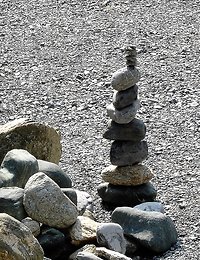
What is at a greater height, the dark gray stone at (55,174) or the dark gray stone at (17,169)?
the dark gray stone at (17,169)

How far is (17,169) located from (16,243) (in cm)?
128

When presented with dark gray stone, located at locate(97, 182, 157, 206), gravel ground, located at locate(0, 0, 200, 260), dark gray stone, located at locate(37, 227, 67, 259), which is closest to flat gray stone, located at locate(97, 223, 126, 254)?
dark gray stone, located at locate(37, 227, 67, 259)

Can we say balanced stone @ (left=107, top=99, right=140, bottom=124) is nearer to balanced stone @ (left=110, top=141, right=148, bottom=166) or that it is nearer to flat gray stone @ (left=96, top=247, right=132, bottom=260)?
A: balanced stone @ (left=110, top=141, right=148, bottom=166)

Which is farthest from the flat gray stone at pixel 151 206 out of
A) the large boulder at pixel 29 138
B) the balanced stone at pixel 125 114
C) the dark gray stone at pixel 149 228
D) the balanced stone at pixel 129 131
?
the large boulder at pixel 29 138

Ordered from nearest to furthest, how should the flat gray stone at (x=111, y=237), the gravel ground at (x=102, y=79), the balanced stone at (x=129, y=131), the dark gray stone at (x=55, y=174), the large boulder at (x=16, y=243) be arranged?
the large boulder at (x=16, y=243), the flat gray stone at (x=111, y=237), the dark gray stone at (x=55, y=174), the balanced stone at (x=129, y=131), the gravel ground at (x=102, y=79)

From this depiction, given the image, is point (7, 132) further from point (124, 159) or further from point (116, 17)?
point (116, 17)

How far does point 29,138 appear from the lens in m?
6.89

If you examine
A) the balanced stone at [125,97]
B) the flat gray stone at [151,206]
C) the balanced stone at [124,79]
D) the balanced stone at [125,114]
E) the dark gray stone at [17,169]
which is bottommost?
the flat gray stone at [151,206]

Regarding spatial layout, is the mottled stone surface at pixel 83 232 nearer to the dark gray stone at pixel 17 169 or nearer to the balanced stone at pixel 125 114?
the dark gray stone at pixel 17 169

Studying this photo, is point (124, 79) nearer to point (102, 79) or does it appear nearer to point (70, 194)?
point (70, 194)

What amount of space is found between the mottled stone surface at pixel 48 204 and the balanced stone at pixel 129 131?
941 mm

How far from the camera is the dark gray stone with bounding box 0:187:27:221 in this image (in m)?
5.97

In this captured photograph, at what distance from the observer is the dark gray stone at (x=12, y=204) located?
5.97m

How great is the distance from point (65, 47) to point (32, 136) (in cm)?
372
